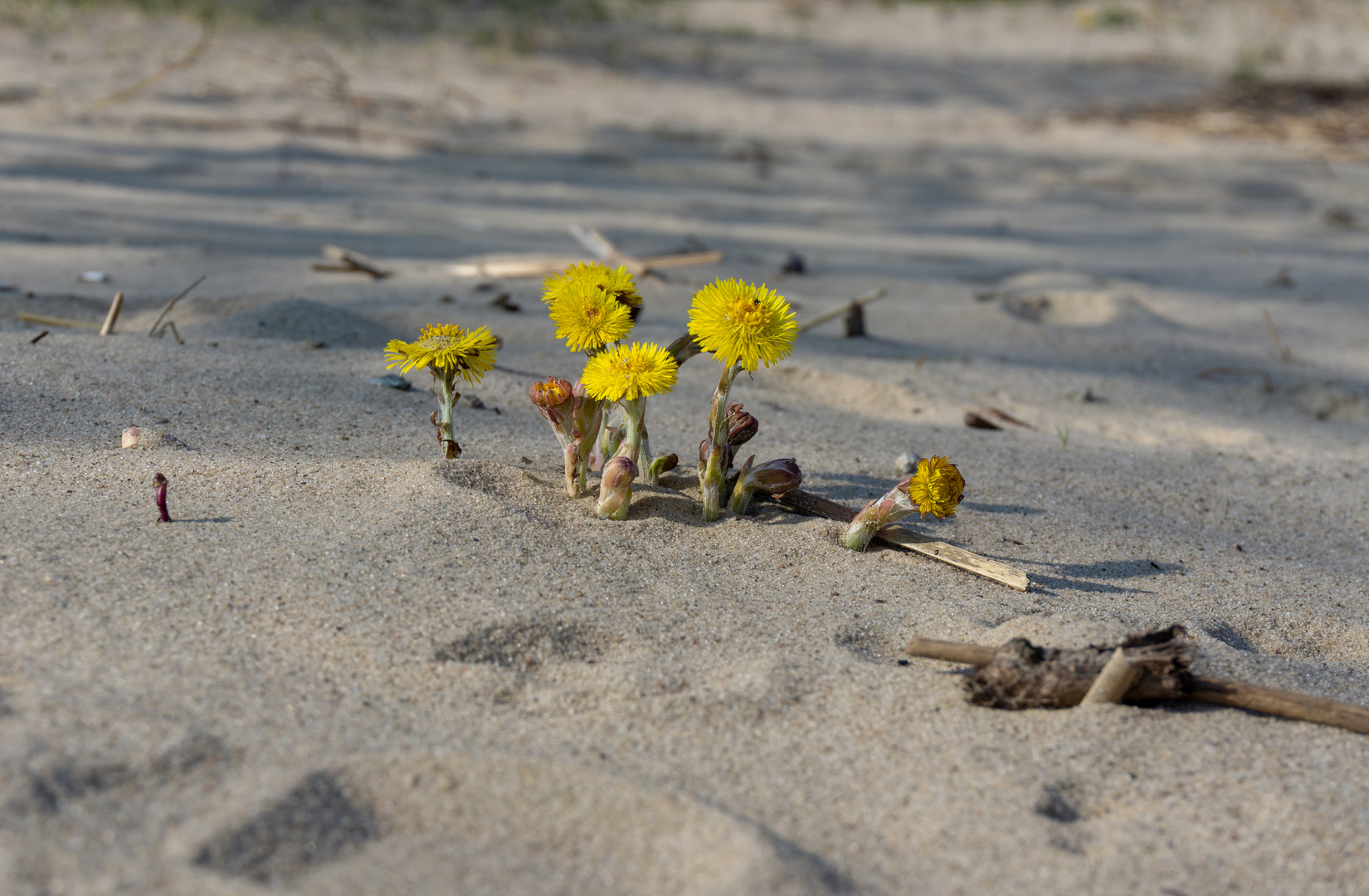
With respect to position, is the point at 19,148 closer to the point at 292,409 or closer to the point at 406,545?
the point at 292,409

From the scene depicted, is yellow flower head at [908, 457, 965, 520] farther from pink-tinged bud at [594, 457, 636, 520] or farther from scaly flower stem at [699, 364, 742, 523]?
pink-tinged bud at [594, 457, 636, 520]

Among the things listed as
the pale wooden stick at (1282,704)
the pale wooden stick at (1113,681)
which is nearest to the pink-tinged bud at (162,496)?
the pale wooden stick at (1113,681)

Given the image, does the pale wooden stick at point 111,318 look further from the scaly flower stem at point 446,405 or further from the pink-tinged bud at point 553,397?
the pink-tinged bud at point 553,397

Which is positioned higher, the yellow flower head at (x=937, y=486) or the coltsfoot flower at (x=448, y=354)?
the coltsfoot flower at (x=448, y=354)

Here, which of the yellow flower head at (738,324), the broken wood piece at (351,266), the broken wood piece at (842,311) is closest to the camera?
the yellow flower head at (738,324)

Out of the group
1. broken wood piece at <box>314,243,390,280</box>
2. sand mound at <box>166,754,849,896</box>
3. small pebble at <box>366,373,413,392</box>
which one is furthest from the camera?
broken wood piece at <box>314,243,390,280</box>

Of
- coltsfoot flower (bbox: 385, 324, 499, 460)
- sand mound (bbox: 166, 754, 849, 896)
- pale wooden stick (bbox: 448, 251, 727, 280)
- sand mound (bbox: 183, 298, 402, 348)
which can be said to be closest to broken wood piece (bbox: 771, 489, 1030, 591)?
coltsfoot flower (bbox: 385, 324, 499, 460)

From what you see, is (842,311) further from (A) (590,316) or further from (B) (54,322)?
(B) (54,322)

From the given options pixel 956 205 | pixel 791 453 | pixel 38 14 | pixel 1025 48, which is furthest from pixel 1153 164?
pixel 38 14
